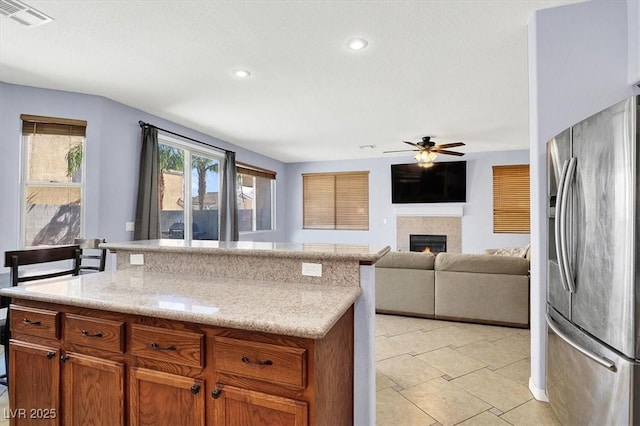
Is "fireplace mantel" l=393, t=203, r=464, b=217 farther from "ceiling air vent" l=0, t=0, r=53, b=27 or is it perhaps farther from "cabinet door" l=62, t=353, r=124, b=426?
"cabinet door" l=62, t=353, r=124, b=426

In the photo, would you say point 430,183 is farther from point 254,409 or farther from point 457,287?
point 254,409

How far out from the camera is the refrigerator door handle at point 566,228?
179cm

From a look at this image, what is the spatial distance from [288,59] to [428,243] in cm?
542

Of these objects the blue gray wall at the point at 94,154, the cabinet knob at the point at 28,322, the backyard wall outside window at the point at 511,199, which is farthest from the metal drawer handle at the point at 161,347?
the backyard wall outside window at the point at 511,199

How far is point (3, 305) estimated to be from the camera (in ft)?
7.09

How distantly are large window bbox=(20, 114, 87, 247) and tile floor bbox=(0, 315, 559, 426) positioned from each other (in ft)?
5.70

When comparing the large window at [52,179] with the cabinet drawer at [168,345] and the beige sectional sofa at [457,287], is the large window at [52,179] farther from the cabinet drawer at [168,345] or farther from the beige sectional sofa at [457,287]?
the beige sectional sofa at [457,287]

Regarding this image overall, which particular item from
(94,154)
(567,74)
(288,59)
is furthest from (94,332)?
(567,74)

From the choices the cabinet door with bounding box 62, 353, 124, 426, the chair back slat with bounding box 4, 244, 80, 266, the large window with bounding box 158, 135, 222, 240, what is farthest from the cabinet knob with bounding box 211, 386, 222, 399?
the large window with bounding box 158, 135, 222, 240

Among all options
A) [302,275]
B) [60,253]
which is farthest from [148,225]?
[302,275]

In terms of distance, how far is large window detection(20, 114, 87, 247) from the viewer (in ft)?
11.6

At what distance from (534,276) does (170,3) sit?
10.0 ft

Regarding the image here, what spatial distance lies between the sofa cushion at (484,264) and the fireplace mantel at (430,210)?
337 centimetres

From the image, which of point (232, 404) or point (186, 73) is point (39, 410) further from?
point (186, 73)
